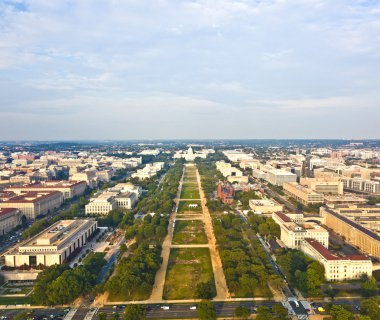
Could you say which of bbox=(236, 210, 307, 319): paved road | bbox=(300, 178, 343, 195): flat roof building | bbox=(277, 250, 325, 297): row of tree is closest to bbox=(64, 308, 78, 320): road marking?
bbox=(236, 210, 307, 319): paved road

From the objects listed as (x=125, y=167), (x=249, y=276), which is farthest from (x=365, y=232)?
(x=125, y=167)

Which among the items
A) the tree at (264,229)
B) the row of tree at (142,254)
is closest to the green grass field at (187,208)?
the row of tree at (142,254)

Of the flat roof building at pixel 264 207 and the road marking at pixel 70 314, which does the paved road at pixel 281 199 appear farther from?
the road marking at pixel 70 314

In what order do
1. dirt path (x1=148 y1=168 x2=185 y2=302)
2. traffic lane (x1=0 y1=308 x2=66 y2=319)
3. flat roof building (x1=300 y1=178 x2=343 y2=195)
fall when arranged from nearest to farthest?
1. traffic lane (x1=0 y1=308 x2=66 y2=319)
2. dirt path (x1=148 y1=168 x2=185 y2=302)
3. flat roof building (x1=300 y1=178 x2=343 y2=195)

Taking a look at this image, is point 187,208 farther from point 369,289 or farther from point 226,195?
point 369,289

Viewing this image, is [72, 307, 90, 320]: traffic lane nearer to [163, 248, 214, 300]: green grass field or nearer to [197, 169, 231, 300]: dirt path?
[163, 248, 214, 300]: green grass field
